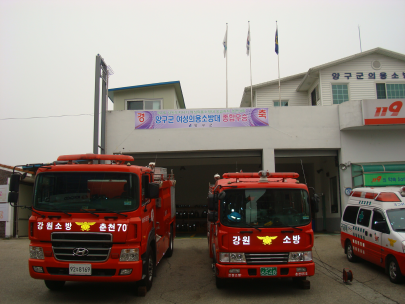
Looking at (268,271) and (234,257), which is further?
(234,257)

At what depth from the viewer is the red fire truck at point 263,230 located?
630cm

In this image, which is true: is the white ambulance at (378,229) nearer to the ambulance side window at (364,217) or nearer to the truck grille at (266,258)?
the ambulance side window at (364,217)

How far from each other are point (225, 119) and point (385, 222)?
28.3 feet

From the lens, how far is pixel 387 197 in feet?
26.7

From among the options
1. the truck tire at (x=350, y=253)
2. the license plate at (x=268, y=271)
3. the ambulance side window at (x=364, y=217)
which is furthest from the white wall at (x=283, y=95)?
the license plate at (x=268, y=271)

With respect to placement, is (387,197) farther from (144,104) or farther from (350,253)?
(144,104)

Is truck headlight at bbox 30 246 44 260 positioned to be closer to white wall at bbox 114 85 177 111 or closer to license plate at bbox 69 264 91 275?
license plate at bbox 69 264 91 275

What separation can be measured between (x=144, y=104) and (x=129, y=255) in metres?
13.4

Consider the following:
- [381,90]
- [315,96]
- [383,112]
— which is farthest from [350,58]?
[383,112]

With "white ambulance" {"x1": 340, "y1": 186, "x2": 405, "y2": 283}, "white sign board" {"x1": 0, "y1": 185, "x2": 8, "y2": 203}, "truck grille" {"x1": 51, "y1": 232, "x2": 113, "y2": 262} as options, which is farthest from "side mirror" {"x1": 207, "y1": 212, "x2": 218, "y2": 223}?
"white sign board" {"x1": 0, "y1": 185, "x2": 8, "y2": 203}

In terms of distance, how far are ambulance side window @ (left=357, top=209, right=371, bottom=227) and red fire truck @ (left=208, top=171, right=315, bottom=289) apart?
2.86 meters

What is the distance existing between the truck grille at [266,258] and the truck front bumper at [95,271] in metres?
2.10

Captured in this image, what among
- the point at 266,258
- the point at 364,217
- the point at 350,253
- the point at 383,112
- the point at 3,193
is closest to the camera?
the point at 266,258

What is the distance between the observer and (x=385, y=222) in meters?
7.65
